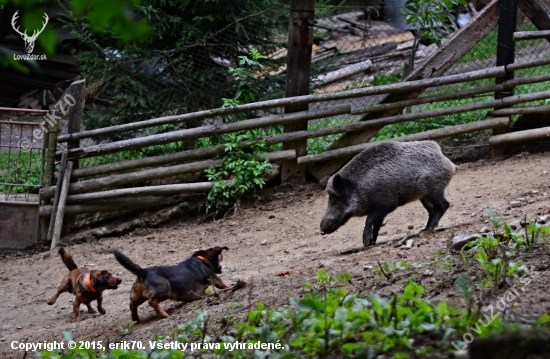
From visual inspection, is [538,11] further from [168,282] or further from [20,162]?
[20,162]

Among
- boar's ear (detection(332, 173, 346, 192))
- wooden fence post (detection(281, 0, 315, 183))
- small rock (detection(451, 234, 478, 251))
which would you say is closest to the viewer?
small rock (detection(451, 234, 478, 251))

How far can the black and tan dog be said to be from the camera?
18.7 feet

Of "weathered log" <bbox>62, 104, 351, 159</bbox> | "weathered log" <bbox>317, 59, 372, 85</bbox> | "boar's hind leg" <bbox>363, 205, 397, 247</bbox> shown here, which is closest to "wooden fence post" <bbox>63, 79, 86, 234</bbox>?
"weathered log" <bbox>62, 104, 351, 159</bbox>

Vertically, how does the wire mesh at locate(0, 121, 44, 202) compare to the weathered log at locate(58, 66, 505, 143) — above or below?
below

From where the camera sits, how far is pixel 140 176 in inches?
390

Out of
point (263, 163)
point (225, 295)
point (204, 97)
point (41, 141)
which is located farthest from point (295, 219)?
point (41, 141)

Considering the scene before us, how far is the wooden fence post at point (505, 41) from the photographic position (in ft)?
32.2

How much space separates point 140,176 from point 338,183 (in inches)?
148

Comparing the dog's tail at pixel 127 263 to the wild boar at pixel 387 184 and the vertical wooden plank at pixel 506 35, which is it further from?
the vertical wooden plank at pixel 506 35

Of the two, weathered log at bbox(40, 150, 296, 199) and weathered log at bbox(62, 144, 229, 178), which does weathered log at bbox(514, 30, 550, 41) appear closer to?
weathered log at bbox(40, 150, 296, 199)

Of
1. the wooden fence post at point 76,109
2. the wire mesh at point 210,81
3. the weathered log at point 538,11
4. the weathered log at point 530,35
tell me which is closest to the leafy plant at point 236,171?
the wire mesh at point 210,81

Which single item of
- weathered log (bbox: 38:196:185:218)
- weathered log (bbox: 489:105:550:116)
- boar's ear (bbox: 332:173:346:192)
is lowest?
weathered log (bbox: 38:196:185:218)

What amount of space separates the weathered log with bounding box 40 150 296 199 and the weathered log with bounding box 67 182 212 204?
0.36 ft

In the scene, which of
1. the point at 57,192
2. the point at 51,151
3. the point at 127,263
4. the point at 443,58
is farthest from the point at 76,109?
the point at 443,58
